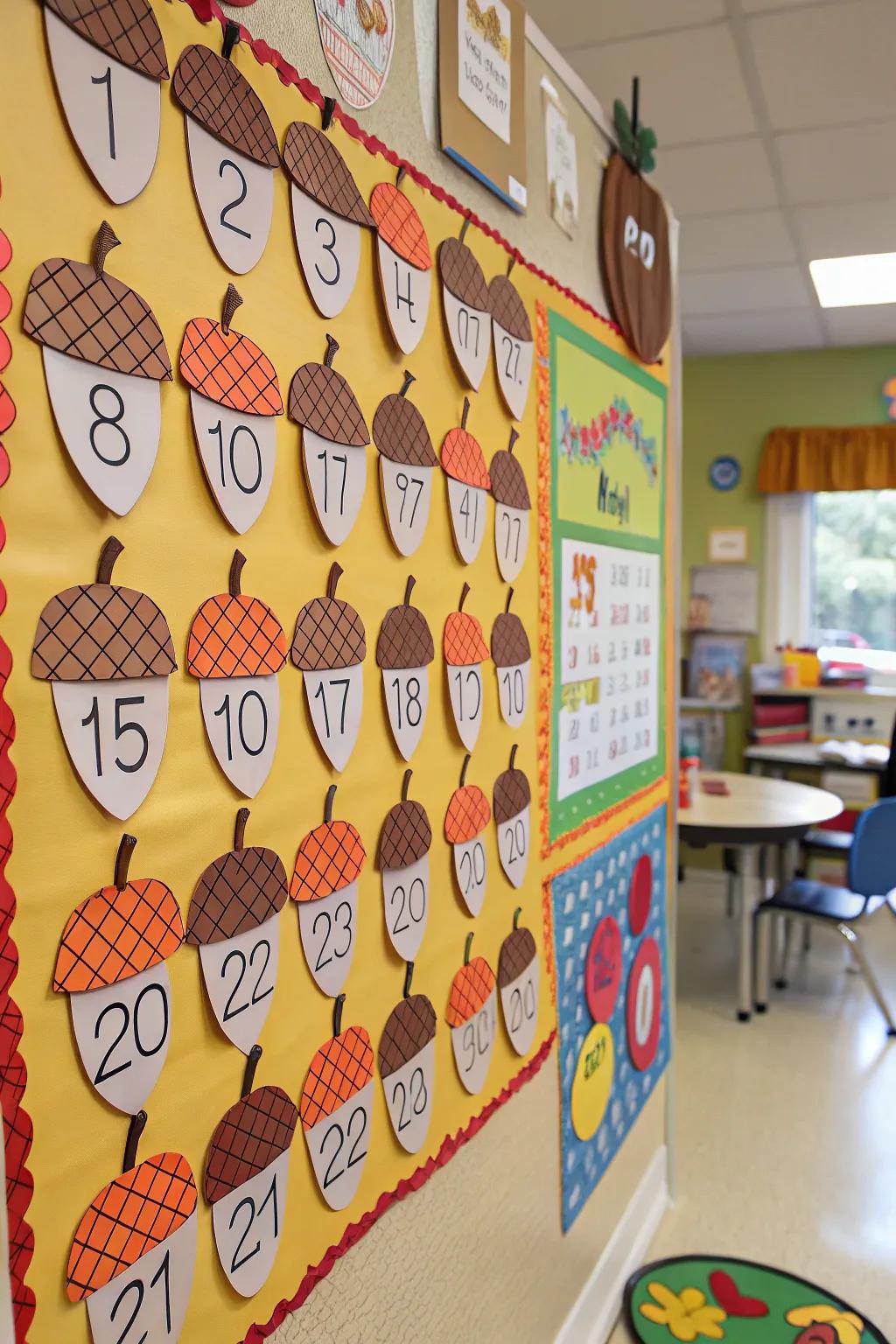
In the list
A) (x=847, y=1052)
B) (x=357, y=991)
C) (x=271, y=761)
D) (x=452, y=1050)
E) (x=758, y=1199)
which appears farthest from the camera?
(x=847, y=1052)

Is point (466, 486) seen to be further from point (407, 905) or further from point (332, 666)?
point (407, 905)

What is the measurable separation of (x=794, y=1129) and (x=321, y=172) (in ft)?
8.88

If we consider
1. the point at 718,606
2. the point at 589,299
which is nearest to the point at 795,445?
the point at 718,606

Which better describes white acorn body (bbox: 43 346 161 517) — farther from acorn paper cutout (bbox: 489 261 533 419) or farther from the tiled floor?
the tiled floor

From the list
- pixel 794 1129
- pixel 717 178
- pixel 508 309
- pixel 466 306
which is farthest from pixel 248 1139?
pixel 717 178

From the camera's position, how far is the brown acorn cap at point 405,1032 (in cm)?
113

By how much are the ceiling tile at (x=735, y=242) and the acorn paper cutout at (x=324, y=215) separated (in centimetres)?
279

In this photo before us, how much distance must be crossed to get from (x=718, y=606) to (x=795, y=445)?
2.94 ft

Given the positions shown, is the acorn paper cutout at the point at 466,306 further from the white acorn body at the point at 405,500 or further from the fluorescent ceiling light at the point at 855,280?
the fluorescent ceiling light at the point at 855,280

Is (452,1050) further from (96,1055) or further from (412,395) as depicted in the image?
(412,395)

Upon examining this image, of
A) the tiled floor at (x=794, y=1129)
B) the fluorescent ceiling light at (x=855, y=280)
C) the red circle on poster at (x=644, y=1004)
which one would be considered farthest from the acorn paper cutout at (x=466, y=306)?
the fluorescent ceiling light at (x=855, y=280)

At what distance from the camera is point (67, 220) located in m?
0.71

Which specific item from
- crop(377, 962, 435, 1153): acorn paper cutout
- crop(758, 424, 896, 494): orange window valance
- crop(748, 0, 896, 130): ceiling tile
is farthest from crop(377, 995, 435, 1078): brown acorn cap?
crop(758, 424, 896, 494): orange window valance

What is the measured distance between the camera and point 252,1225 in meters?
0.91
